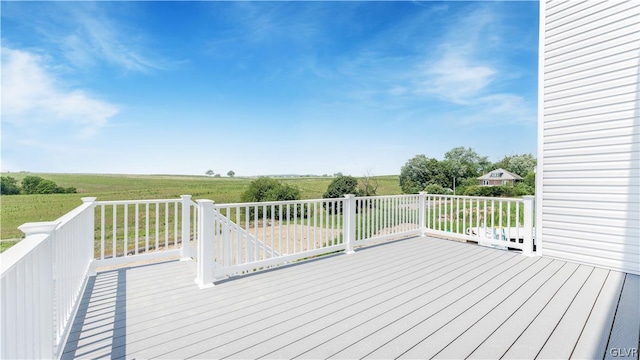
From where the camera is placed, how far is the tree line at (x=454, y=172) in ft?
63.5

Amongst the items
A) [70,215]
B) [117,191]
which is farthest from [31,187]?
[70,215]

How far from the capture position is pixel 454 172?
902 inches

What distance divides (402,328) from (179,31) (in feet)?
36.9

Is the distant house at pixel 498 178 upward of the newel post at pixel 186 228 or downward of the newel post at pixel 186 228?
upward

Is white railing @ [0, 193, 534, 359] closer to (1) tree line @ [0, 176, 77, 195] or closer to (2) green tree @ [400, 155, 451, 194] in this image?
(1) tree line @ [0, 176, 77, 195]

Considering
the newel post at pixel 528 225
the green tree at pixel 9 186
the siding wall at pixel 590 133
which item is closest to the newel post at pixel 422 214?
the newel post at pixel 528 225

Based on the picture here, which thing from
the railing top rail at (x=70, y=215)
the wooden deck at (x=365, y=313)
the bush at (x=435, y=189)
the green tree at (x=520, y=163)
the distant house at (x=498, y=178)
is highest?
the green tree at (x=520, y=163)

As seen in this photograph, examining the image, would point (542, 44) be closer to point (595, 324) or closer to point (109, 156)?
point (595, 324)

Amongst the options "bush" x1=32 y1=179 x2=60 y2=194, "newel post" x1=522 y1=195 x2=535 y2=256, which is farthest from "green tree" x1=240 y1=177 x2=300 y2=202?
"newel post" x1=522 y1=195 x2=535 y2=256

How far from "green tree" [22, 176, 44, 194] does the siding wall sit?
498 inches

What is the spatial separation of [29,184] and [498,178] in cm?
2447

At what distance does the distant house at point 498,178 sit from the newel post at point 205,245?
67.1 ft

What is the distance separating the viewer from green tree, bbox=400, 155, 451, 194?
832 inches

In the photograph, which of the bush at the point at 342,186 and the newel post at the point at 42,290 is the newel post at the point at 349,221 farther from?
the bush at the point at 342,186
